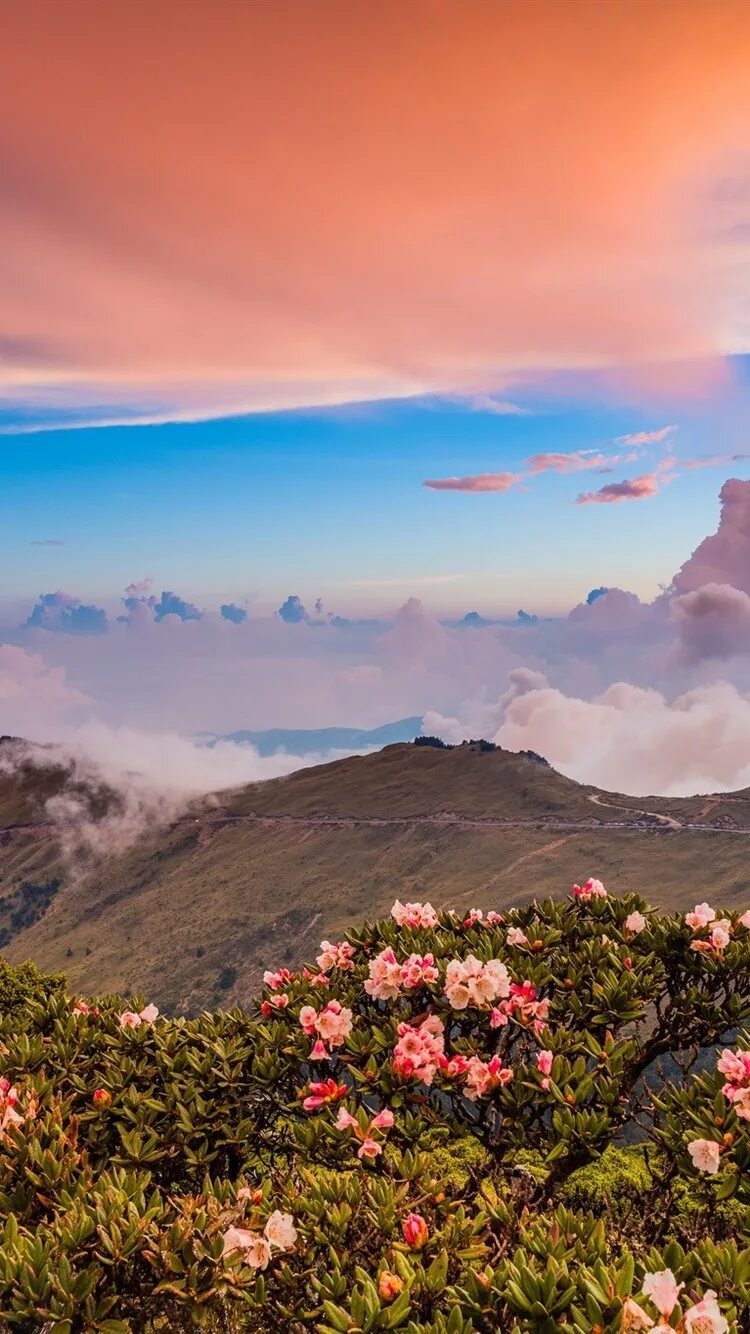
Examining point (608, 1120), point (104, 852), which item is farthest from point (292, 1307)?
point (104, 852)

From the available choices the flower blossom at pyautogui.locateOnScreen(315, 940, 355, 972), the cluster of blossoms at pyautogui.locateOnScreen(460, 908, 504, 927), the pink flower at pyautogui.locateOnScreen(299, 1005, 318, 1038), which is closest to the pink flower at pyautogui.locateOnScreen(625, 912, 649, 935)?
the cluster of blossoms at pyautogui.locateOnScreen(460, 908, 504, 927)

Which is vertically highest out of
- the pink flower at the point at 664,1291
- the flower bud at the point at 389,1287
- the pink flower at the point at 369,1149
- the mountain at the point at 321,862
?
the pink flower at the point at 664,1291

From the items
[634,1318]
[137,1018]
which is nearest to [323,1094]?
[137,1018]

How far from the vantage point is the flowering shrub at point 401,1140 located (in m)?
4.66

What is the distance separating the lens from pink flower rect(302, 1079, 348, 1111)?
6.59 metres

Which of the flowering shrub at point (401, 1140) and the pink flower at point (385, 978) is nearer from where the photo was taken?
the flowering shrub at point (401, 1140)

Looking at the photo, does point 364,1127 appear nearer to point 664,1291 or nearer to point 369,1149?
point 369,1149

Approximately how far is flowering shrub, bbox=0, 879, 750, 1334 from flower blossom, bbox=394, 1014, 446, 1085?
26mm

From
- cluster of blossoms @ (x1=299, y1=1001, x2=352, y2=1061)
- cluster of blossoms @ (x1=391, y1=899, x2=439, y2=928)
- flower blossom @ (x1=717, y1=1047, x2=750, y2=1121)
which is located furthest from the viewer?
cluster of blossoms @ (x1=391, y1=899, x2=439, y2=928)

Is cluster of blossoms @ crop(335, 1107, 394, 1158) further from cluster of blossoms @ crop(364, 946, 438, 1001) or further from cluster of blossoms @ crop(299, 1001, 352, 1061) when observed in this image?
cluster of blossoms @ crop(364, 946, 438, 1001)

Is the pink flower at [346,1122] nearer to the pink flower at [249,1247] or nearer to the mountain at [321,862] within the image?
the pink flower at [249,1247]

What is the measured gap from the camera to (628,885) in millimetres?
105875

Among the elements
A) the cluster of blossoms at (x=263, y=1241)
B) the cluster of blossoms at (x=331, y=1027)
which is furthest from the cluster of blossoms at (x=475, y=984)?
the cluster of blossoms at (x=263, y=1241)

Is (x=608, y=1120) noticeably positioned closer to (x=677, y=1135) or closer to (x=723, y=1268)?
(x=677, y=1135)
